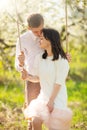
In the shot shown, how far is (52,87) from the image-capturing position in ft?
20.6

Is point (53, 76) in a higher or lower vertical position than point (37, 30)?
lower

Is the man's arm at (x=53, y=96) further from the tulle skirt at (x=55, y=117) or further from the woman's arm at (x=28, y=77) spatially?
the woman's arm at (x=28, y=77)

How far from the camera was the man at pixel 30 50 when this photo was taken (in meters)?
6.51

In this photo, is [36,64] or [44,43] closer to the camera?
[44,43]

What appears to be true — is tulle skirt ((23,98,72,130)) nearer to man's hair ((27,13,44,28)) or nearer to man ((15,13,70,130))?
man ((15,13,70,130))

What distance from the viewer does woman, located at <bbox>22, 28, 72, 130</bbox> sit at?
6.20 metres

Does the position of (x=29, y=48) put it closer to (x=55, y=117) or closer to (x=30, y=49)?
(x=30, y=49)


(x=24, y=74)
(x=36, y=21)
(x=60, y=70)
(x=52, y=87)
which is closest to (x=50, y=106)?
(x=52, y=87)

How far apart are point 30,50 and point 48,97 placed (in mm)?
644

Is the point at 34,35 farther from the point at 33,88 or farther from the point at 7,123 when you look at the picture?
the point at 7,123

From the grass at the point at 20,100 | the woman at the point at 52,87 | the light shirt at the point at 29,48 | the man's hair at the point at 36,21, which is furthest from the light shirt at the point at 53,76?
the grass at the point at 20,100

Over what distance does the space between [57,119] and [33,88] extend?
2.38 feet

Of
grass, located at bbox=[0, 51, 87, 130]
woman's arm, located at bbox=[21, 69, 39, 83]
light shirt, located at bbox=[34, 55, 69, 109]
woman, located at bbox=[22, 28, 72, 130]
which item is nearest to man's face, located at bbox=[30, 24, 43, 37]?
woman, located at bbox=[22, 28, 72, 130]

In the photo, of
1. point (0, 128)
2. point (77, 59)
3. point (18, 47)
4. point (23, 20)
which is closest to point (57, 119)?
point (18, 47)
